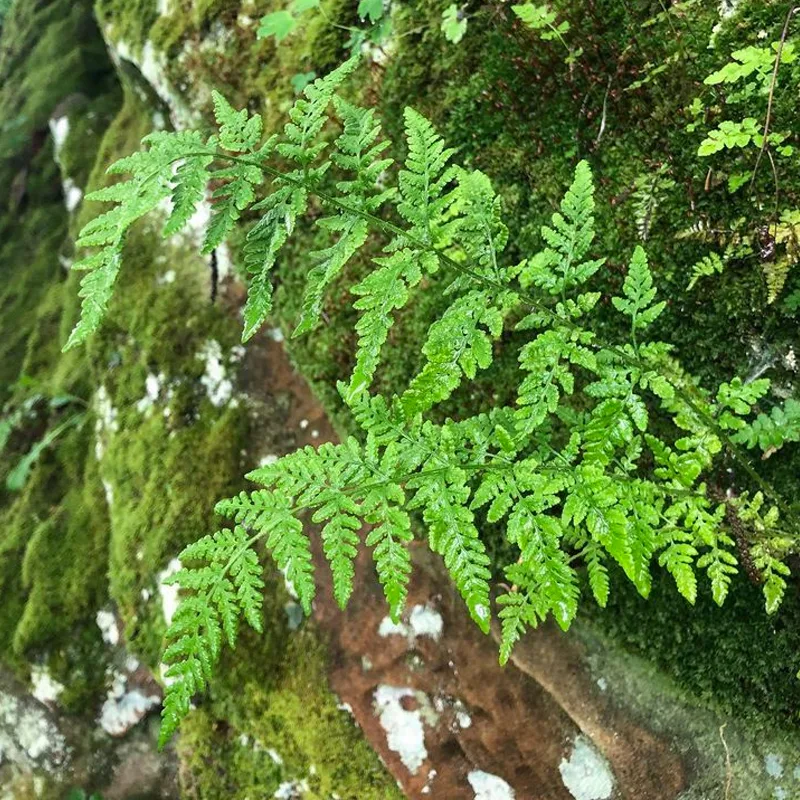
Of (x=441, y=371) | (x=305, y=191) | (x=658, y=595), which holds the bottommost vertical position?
(x=658, y=595)

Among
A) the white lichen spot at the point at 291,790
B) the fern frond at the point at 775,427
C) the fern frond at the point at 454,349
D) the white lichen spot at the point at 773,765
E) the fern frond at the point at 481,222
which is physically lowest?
the white lichen spot at the point at 773,765

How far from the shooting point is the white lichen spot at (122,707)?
4.98 m

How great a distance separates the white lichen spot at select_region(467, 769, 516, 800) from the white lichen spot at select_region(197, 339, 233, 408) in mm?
2766

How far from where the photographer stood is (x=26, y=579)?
562 centimetres

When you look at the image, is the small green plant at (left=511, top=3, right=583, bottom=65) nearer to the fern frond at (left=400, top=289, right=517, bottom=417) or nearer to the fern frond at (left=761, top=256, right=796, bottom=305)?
the fern frond at (left=761, top=256, right=796, bottom=305)

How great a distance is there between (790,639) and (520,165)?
242cm

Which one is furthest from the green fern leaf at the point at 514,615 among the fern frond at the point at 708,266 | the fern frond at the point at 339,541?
the fern frond at the point at 708,266

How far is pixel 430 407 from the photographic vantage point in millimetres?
2283

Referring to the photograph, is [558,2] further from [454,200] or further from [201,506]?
[201,506]

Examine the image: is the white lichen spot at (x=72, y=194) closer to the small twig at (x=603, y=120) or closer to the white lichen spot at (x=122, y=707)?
the white lichen spot at (x=122, y=707)

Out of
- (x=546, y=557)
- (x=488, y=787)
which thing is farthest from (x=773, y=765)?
(x=546, y=557)

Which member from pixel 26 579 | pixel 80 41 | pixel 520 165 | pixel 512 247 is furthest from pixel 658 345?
pixel 80 41

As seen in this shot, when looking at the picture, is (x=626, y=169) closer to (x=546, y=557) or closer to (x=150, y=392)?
(x=546, y=557)

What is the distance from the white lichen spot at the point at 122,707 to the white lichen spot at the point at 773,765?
3.99 metres
